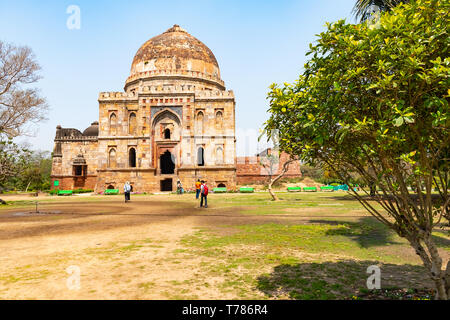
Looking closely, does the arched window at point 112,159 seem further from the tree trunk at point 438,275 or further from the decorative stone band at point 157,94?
the tree trunk at point 438,275

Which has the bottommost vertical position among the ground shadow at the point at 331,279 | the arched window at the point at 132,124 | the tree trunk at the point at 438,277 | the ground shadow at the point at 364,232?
the ground shadow at the point at 364,232

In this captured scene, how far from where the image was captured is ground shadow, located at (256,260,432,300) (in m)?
4.26

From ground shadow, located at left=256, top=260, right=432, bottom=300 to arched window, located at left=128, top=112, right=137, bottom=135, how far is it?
32.4m

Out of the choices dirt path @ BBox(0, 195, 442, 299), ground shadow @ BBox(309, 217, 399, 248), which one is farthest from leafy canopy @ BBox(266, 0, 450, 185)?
ground shadow @ BBox(309, 217, 399, 248)

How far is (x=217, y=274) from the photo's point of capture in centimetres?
505

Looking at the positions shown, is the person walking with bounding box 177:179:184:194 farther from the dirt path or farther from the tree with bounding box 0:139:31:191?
the dirt path

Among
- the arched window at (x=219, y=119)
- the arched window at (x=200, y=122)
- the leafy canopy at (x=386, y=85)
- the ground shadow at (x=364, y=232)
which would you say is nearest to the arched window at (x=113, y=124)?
the arched window at (x=200, y=122)

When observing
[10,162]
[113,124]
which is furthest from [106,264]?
[113,124]

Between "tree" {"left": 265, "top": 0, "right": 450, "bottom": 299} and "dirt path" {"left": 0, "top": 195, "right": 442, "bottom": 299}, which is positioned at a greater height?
"tree" {"left": 265, "top": 0, "right": 450, "bottom": 299}

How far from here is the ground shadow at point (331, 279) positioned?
4.26 m

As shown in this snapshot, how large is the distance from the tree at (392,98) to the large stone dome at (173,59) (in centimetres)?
3653

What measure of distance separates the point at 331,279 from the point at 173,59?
126 feet

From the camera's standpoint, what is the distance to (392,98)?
3.50 m
